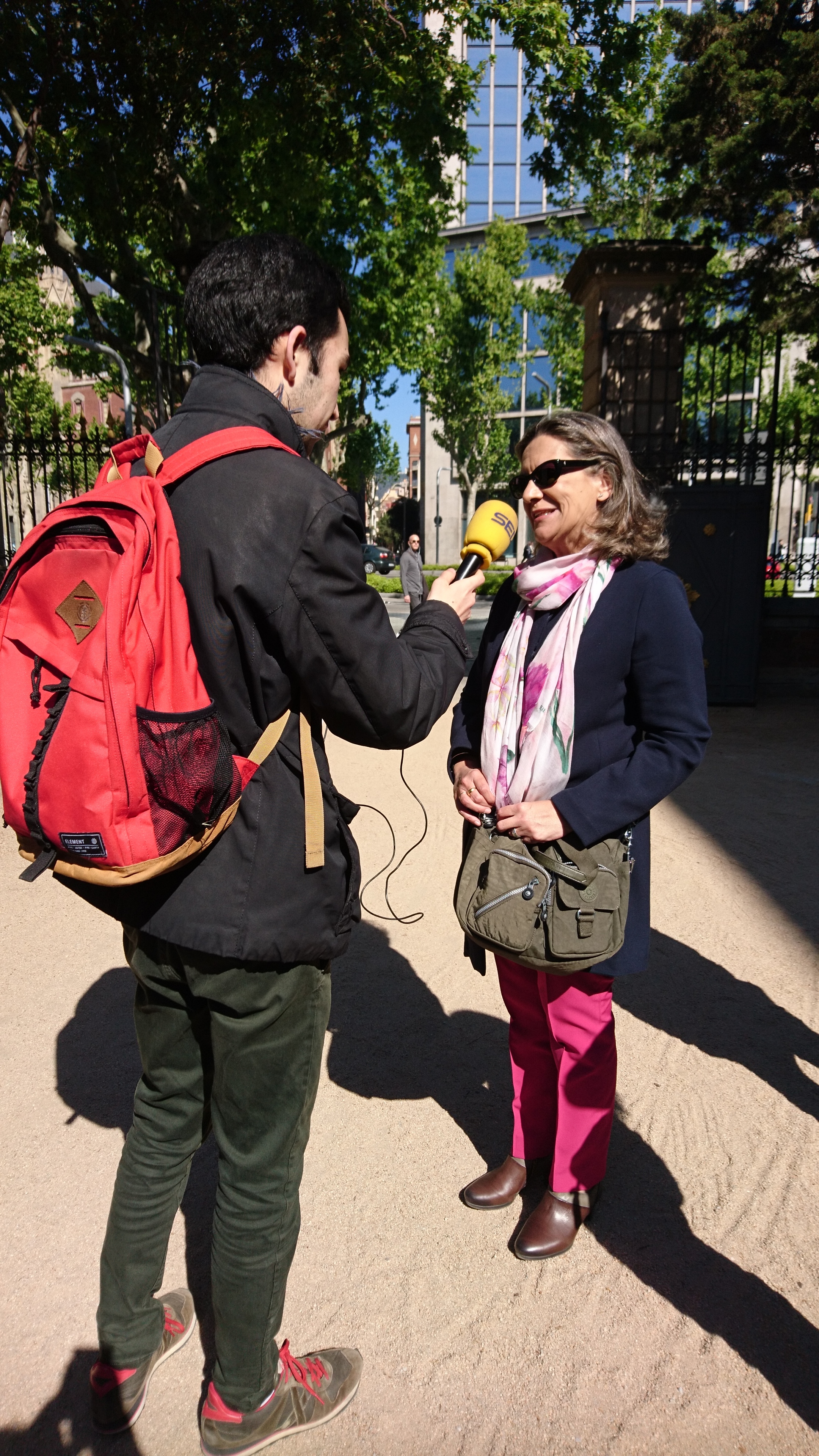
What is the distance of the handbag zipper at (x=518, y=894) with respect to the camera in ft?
7.39

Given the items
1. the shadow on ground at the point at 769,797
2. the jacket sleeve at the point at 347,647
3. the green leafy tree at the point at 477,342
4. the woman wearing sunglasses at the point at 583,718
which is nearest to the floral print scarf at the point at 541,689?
the woman wearing sunglasses at the point at 583,718

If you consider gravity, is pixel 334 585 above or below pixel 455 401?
below

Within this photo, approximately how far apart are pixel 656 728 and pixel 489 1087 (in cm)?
158

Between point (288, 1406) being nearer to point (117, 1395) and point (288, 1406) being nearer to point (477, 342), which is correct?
point (117, 1395)

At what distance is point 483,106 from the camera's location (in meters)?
50.8

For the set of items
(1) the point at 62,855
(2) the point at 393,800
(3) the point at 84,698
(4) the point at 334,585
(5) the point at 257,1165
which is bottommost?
(2) the point at 393,800

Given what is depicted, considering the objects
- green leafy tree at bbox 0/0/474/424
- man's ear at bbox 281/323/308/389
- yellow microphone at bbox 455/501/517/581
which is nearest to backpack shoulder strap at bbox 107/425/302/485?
man's ear at bbox 281/323/308/389

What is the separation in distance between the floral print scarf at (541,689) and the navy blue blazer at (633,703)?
0.04 meters

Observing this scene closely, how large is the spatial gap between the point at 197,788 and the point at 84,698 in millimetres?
220

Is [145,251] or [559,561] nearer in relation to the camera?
[559,561]

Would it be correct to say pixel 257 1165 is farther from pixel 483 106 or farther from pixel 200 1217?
pixel 483 106

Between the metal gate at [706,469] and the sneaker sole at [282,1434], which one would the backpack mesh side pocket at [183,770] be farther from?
the metal gate at [706,469]

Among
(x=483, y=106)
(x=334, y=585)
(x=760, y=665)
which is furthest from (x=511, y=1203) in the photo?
(x=483, y=106)

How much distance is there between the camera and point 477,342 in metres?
37.6
